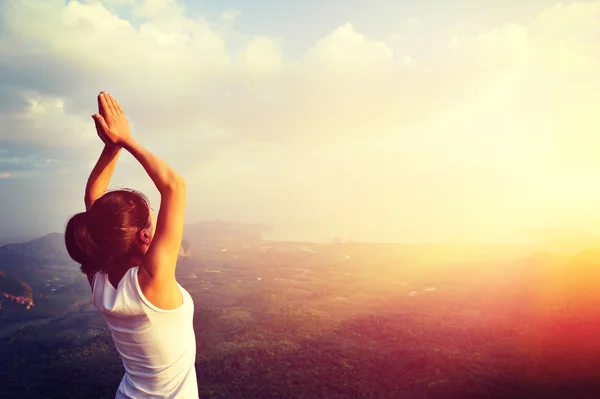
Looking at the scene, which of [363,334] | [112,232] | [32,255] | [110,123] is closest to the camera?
[112,232]

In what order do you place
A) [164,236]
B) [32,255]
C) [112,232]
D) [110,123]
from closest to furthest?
[164,236], [112,232], [110,123], [32,255]

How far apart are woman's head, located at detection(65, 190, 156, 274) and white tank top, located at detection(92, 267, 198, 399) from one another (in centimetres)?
15

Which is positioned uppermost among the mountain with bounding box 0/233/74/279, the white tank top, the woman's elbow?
the woman's elbow

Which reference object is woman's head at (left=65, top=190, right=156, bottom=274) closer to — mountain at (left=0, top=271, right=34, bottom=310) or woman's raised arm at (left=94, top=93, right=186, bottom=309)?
woman's raised arm at (left=94, top=93, right=186, bottom=309)

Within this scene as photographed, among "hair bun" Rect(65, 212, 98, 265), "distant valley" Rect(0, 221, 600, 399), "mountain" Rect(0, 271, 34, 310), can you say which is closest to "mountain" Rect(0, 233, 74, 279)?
"distant valley" Rect(0, 221, 600, 399)

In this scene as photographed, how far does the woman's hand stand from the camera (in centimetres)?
Result: 246

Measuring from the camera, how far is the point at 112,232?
221cm

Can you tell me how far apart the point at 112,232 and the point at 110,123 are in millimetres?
709

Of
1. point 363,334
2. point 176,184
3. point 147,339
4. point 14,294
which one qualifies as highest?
point 176,184

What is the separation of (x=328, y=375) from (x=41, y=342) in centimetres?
2847

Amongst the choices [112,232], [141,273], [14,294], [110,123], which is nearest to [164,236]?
[141,273]

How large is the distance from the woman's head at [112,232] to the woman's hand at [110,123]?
1.20 feet

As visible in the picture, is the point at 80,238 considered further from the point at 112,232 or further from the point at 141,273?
the point at 141,273

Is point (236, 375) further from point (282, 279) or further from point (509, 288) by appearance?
point (282, 279)
